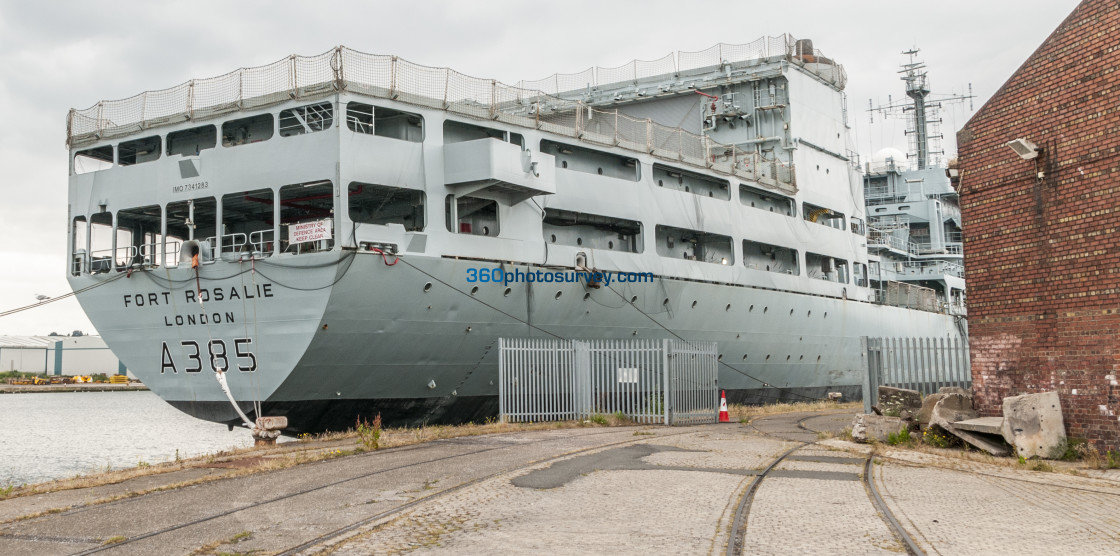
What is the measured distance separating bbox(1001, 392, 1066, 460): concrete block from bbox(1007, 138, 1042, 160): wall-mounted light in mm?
3343

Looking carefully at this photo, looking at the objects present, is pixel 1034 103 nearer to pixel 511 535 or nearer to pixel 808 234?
pixel 511 535

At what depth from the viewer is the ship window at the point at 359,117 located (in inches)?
730

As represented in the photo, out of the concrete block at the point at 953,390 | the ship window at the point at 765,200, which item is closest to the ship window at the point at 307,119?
the concrete block at the point at 953,390

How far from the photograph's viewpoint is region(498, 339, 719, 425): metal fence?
18625 mm

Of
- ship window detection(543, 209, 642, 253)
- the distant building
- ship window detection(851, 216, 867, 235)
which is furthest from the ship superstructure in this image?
the distant building

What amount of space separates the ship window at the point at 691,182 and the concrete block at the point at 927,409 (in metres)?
12.3

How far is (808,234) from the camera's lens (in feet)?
100

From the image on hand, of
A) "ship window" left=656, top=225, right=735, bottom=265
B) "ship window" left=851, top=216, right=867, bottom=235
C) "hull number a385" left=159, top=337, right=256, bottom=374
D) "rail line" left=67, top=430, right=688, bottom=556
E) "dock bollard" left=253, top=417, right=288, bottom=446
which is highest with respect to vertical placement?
"ship window" left=851, top=216, right=867, bottom=235

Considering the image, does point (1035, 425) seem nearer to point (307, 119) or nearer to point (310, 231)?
point (310, 231)

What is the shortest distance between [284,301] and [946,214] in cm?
3966

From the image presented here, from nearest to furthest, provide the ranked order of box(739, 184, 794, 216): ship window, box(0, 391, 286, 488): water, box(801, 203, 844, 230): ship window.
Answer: box(0, 391, 286, 488): water < box(739, 184, 794, 216): ship window < box(801, 203, 844, 230): ship window

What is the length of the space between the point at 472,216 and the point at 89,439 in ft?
84.6

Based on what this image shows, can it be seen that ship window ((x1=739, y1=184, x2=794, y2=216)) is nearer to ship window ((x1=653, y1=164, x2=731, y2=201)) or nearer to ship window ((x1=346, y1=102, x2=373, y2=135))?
ship window ((x1=653, y1=164, x2=731, y2=201))

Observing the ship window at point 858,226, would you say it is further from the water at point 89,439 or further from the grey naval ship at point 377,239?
the water at point 89,439
